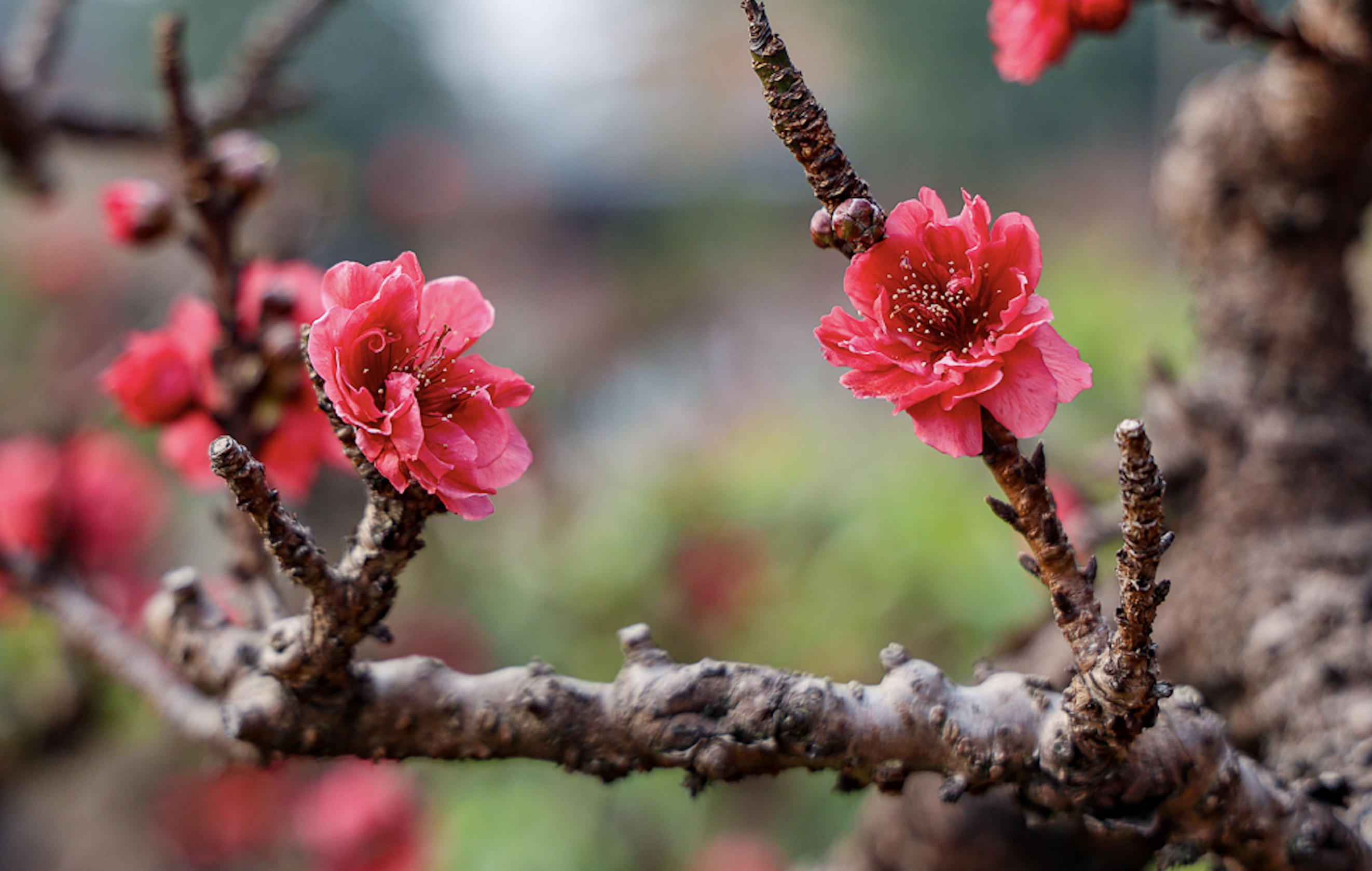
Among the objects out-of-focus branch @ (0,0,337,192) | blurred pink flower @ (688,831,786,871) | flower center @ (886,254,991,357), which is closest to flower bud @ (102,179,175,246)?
out-of-focus branch @ (0,0,337,192)

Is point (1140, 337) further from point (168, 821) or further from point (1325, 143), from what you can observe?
point (168, 821)

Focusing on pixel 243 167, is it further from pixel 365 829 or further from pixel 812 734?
pixel 365 829

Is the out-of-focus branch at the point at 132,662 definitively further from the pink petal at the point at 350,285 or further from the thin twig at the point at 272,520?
the pink petal at the point at 350,285

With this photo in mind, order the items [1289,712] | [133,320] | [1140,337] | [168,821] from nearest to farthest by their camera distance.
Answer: [1289,712] < [168,821] < [1140,337] < [133,320]

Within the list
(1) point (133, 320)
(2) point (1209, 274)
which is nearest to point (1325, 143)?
(2) point (1209, 274)

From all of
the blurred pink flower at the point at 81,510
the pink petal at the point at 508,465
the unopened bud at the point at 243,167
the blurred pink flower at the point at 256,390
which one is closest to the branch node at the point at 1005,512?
the pink petal at the point at 508,465
